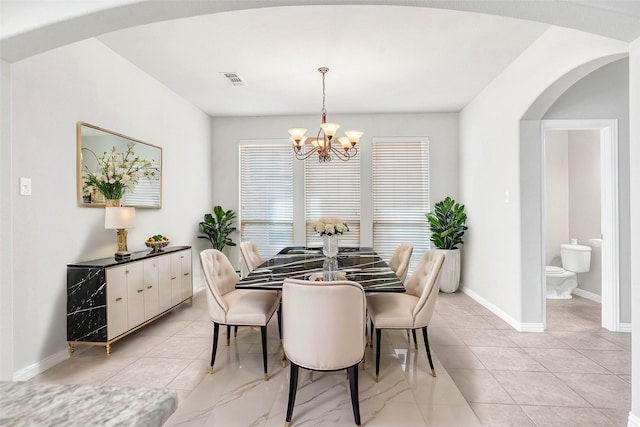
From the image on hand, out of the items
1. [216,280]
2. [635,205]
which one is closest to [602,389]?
[635,205]

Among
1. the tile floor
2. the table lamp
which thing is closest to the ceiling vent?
the table lamp

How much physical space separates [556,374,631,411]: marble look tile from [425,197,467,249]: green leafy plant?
2509 millimetres

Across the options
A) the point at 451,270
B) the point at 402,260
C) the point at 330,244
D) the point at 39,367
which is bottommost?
the point at 39,367

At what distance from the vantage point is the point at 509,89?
142 inches

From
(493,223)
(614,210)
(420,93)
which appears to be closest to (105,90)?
(420,93)

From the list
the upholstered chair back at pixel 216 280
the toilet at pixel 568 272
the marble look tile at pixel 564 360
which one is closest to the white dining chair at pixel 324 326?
the upholstered chair back at pixel 216 280

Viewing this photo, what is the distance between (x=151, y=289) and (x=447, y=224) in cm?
415

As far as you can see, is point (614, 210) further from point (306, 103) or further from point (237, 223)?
point (237, 223)

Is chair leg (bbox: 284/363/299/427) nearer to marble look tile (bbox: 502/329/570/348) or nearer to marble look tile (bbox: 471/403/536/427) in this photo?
marble look tile (bbox: 471/403/536/427)

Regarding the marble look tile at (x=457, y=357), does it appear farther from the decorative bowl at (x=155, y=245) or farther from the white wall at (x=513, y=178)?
the decorative bowl at (x=155, y=245)

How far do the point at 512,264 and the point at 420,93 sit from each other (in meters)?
2.54

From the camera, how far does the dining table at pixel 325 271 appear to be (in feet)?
7.52

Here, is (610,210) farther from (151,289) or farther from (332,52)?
(151,289)

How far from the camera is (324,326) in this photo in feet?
6.08
